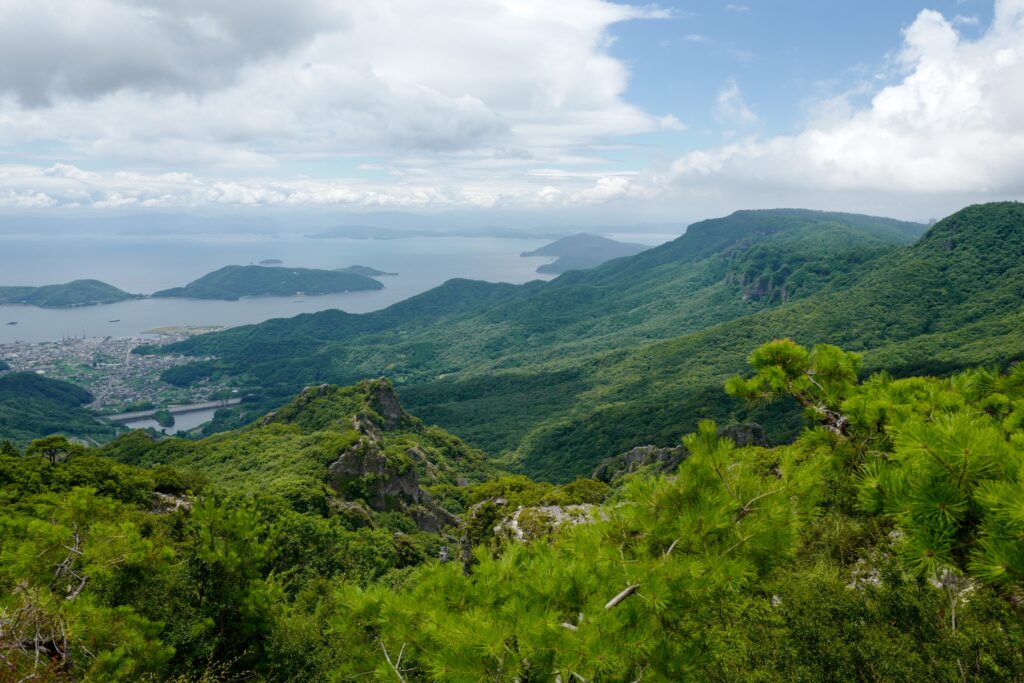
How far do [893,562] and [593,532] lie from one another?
9.16ft

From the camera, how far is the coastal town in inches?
4825

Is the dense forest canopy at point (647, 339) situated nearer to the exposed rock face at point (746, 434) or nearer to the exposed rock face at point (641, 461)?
the exposed rock face at point (746, 434)

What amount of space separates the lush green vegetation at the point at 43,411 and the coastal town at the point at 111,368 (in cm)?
490

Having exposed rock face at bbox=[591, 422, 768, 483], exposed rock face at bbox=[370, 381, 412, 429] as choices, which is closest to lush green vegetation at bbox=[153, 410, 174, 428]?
exposed rock face at bbox=[370, 381, 412, 429]

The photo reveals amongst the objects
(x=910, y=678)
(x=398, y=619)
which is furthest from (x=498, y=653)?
(x=910, y=678)

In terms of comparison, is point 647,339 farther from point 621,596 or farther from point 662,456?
point 621,596

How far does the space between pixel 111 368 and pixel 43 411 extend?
48.1 meters

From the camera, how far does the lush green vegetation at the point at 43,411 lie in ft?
292

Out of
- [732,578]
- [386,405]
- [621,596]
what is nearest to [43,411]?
[386,405]

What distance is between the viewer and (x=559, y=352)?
146000 millimetres

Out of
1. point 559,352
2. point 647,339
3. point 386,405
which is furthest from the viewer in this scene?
point 559,352

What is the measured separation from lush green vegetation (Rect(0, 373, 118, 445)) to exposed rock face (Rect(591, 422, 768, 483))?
87605 millimetres

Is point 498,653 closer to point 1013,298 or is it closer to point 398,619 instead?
point 398,619

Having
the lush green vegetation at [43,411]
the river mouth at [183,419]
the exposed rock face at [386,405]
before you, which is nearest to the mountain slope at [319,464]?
the exposed rock face at [386,405]
